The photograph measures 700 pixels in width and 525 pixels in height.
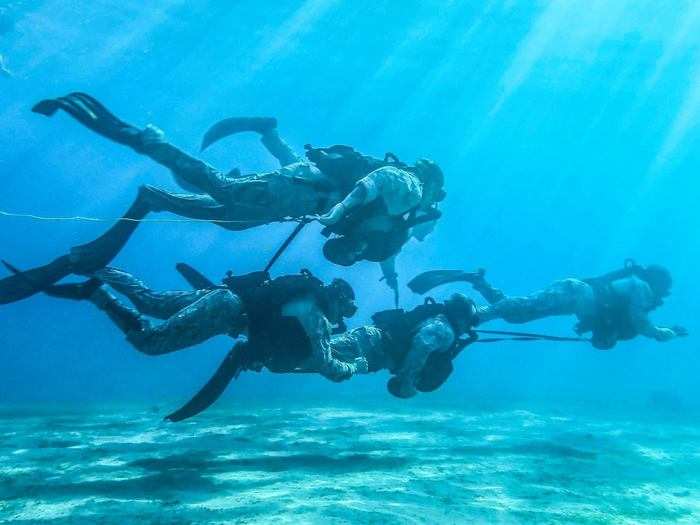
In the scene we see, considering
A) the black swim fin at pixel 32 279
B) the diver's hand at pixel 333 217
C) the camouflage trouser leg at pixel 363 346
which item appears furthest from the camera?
the camouflage trouser leg at pixel 363 346

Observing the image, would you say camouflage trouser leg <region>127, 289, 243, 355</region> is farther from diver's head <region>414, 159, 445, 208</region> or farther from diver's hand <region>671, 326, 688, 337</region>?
diver's hand <region>671, 326, 688, 337</region>

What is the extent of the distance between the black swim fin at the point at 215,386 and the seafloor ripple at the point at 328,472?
1.30 m

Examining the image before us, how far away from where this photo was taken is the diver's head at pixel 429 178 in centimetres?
815

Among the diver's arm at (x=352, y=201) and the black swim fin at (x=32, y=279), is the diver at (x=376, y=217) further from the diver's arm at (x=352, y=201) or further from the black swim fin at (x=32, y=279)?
the black swim fin at (x=32, y=279)

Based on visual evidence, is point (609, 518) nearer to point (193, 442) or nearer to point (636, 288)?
point (636, 288)

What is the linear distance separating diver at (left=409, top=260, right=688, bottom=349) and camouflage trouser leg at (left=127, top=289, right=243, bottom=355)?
5.33 metres

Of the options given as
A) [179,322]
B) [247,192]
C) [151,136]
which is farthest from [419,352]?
[151,136]

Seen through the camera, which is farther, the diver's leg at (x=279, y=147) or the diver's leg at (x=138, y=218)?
the diver's leg at (x=279, y=147)

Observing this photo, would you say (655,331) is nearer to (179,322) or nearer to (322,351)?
(322,351)

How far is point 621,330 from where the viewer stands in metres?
9.83

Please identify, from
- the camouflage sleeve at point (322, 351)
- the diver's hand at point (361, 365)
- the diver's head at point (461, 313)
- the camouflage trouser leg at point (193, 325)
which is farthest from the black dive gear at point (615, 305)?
the camouflage trouser leg at point (193, 325)

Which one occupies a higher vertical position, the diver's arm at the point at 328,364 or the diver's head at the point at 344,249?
the diver's head at the point at 344,249

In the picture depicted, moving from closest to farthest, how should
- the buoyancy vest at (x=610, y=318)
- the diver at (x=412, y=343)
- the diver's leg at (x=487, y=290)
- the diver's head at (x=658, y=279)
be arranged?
the diver at (x=412, y=343), the buoyancy vest at (x=610, y=318), the diver's head at (x=658, y=279), the diver's leg at (x=487, y=290)

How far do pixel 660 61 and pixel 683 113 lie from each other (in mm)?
11850
